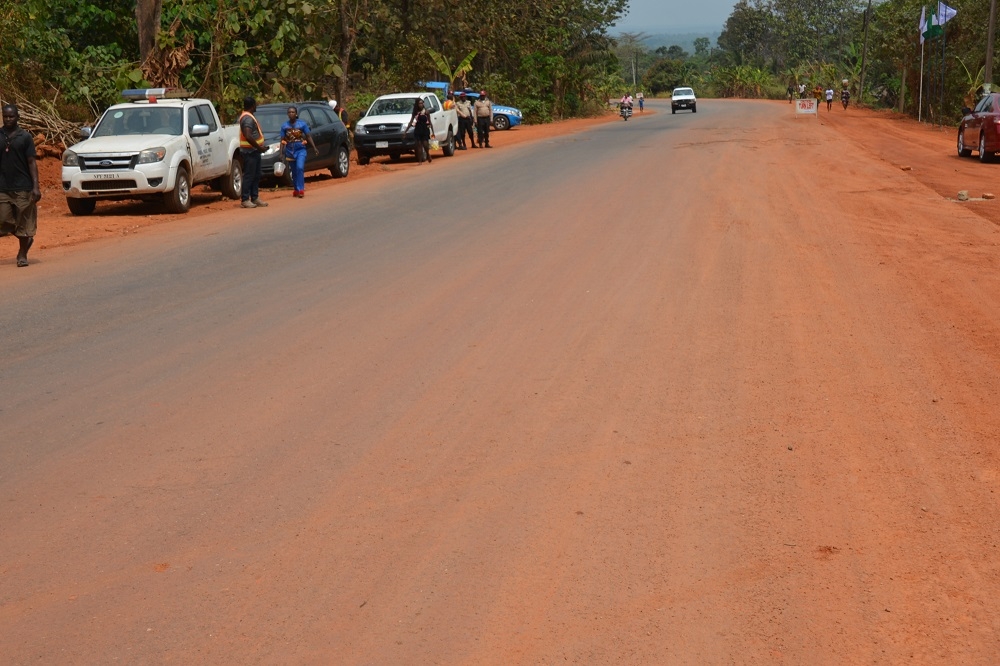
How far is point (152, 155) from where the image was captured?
18.4 metres

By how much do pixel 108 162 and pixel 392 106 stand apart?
44.1 ft

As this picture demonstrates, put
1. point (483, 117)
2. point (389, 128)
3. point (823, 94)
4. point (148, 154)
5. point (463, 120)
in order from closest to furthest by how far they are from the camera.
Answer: point (148, 154)
point (389, 128)
point (463, 120)
point (483, 117)
point (823, 94)

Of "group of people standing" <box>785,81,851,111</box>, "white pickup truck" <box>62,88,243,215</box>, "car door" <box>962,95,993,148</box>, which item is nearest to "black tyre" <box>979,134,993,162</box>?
"car door" <box>962,95,993,148</box>

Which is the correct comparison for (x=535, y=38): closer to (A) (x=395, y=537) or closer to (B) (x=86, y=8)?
(B) (x=86, y=8)

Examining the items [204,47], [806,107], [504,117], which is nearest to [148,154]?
[204,47]

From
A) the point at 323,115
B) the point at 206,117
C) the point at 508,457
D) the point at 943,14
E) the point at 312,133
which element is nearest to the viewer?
the point at 508,457

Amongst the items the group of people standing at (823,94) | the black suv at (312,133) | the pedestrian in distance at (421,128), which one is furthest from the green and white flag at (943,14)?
the black suv at (312,133)

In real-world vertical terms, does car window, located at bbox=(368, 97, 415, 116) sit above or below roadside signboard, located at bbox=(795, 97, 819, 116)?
above

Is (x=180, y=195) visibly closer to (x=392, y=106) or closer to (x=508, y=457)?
(x=392, y=106)

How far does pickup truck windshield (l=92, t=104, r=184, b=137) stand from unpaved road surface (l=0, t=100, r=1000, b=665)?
7075 millimetres

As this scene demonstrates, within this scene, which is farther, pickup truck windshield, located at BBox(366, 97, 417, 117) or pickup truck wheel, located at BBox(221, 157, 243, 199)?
pickup truck windshield, located at BBox(366, 97, 417, 117)

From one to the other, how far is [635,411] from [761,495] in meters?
1.43

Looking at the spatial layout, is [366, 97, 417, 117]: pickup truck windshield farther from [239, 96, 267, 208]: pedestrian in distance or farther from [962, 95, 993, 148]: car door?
[962, 95, 993, 148]: car door

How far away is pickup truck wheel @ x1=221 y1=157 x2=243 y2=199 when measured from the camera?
70.3ft
